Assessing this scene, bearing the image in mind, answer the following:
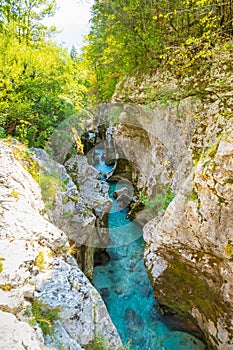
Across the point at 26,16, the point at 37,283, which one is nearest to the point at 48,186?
the point at 37,283

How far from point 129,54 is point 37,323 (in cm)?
1195

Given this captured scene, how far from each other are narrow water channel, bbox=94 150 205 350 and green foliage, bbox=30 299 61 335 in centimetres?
456

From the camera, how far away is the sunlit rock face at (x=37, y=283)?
120 inches

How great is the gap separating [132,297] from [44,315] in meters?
6.89

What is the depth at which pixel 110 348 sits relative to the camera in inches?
163

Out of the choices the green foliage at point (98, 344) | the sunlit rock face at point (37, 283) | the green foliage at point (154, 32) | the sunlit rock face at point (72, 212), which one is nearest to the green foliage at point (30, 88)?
the sunlit rock face at point (72, 212)

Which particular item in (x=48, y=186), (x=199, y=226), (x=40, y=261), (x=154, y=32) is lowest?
(x=40, y=261)

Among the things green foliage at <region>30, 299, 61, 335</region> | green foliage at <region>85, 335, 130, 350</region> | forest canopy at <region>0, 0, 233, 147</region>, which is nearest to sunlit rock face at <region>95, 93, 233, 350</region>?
forest canopy at <region>0, 0, 233, 147</region>

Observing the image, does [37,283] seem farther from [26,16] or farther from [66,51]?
[26,16]

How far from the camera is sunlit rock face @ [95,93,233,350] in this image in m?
5.48

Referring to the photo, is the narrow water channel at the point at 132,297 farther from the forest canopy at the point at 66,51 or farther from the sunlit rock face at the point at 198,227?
the forest canopy at the point at 66,51

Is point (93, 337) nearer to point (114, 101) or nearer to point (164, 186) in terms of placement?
point (164, 186)

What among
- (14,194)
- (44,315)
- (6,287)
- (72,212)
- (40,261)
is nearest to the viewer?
(6,287)

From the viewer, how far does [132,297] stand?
9.47 meters
